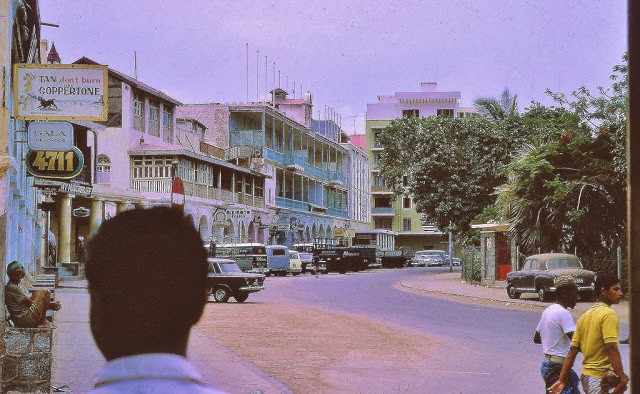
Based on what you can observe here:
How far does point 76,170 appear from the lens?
17.7 m

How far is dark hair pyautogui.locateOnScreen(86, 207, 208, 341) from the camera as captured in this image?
5.91 feet

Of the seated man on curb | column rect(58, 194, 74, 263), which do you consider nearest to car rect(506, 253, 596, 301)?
column rect(58, 194, 74, 263)

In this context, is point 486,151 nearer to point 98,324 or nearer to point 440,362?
point 440,362

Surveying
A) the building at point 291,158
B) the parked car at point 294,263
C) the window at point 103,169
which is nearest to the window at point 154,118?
the window at point 103,169

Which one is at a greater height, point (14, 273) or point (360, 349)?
point (14, 273)

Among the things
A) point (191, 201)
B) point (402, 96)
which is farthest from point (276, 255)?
point (402, 96)

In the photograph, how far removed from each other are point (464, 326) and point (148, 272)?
63.4 feet

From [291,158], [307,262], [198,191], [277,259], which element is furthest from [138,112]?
[291,158]

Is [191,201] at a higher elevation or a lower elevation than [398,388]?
higher

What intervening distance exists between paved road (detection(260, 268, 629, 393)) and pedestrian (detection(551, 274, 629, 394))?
178 inches

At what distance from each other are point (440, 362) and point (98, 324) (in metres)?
12.7

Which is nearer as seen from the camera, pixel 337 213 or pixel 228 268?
pixel 228 268

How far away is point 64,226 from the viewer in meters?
37.3

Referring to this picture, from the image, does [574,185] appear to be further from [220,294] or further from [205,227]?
[205,227]
